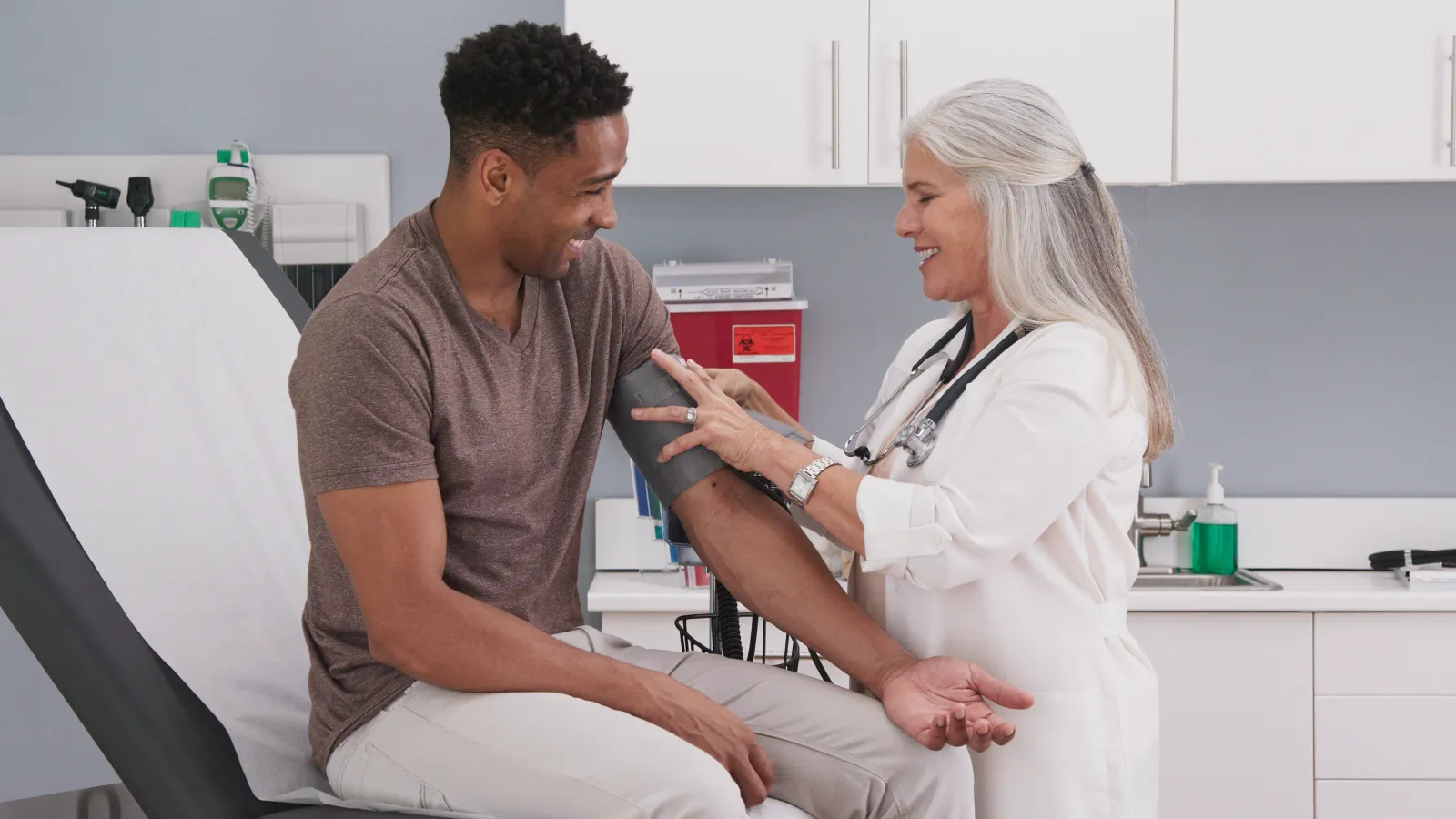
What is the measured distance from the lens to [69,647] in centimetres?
119

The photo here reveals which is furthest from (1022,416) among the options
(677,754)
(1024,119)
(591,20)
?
(591,20)

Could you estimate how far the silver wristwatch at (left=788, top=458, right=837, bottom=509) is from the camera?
146 cm

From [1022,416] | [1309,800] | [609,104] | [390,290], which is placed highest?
[609,104]

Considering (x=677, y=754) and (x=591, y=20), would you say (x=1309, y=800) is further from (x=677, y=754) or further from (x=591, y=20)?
(x=591, y=20)

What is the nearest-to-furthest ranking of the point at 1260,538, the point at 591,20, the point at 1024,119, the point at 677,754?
the point at 677,754, the point at 1024,119, the point at 591,20, the point at 1260,538

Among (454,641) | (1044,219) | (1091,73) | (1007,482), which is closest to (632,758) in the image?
(454,641)

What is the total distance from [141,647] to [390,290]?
1.54ft

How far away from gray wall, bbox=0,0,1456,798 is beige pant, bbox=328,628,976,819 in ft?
A: 4.86

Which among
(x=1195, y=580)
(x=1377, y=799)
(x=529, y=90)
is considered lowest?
(x=1377, y=799)

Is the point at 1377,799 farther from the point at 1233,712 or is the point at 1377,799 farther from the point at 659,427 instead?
the point at 659,427

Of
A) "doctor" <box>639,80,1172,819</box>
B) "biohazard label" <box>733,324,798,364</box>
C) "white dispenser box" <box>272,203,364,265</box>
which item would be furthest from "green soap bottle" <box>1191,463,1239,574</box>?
"white dispenser box" <box>272,203,364,265</box>

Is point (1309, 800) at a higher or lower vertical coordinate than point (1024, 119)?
lower

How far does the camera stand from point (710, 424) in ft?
4.93

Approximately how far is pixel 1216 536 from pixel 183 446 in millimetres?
2107
